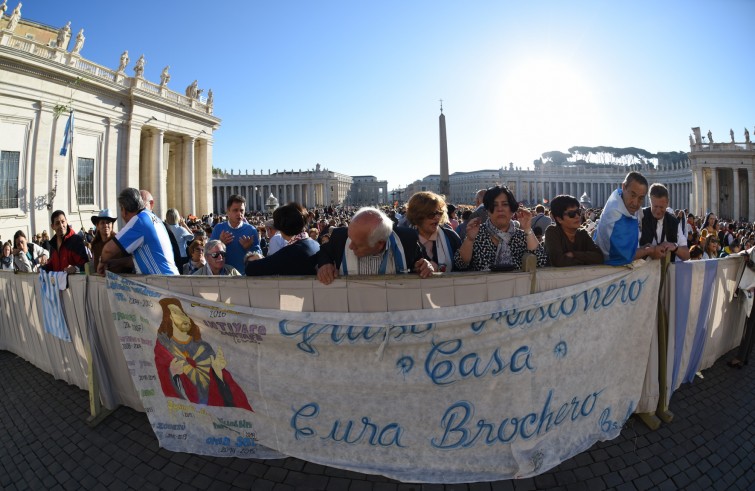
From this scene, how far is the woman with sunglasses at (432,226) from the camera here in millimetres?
3613

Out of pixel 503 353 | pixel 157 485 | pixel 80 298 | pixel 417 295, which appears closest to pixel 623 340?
pixel 503 353

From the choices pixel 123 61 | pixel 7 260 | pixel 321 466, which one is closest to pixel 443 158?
pixel 123 61

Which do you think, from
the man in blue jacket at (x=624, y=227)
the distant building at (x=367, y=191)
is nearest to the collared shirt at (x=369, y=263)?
the man in blue jacket at (x=624, y=227)

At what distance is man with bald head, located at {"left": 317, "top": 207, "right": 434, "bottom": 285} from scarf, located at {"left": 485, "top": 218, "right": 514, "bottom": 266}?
72 cm

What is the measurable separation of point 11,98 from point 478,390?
27.7 m

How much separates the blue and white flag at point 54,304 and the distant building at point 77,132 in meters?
16.9

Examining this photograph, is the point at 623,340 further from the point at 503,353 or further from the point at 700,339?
the point at 700,339

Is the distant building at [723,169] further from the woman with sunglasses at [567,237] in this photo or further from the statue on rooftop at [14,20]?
the statue on rooftop at [14,20]

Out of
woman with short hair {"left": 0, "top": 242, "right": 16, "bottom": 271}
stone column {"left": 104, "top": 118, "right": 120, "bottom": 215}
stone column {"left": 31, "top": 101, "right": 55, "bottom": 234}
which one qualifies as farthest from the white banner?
stone column {"left": 104, "top": 118, "right": 120, "bottom": 215}

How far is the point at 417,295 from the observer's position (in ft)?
9.27

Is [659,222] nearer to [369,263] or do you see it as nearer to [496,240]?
[496,240]

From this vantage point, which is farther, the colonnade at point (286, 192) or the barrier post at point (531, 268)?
the colonnade at point (286, 192)

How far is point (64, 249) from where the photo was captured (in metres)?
5.26

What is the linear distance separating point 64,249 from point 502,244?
568 centimetres
